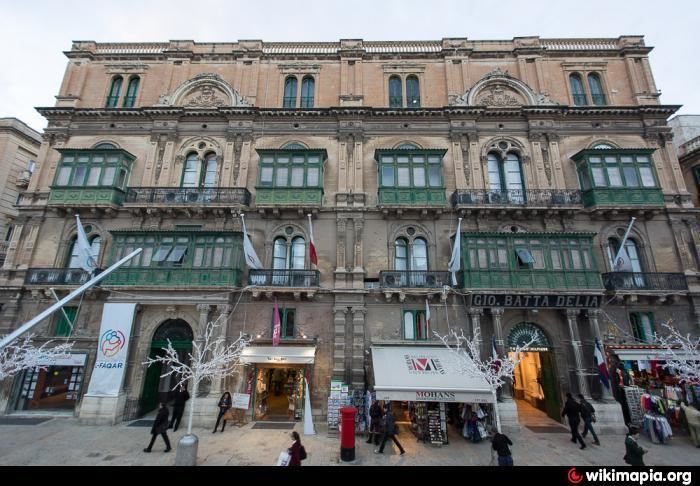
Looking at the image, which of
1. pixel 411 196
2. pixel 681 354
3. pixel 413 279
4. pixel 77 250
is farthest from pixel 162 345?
pixel 681 354

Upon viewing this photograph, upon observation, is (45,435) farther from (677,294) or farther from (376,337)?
(677,294)

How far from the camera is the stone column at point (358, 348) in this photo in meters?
17.0

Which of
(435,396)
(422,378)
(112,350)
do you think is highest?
(112,350)

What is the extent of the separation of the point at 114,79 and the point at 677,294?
37894mm

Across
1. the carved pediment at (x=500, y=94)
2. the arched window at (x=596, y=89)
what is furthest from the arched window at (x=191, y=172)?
the arched window at (x=596, y=89)

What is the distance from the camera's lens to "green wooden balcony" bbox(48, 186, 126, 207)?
19781mm

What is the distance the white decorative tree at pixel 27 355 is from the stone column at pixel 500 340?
2152 centimetres

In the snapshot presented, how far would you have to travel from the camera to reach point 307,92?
23547mm

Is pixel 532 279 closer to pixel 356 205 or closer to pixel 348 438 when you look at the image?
pixel 356 205

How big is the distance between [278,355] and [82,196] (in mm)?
15390

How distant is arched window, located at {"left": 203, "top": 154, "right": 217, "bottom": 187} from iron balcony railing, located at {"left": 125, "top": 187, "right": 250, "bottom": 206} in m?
1.36

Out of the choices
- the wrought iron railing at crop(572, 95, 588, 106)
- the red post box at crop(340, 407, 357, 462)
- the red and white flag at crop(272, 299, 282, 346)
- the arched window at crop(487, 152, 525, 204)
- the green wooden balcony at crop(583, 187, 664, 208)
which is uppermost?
the wrought iron railing at crop(572, 95, 588, 106)

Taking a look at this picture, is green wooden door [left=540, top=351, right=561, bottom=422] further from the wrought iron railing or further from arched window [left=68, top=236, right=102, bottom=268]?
arched window [left=68, top=236, right=102, bottom=268]

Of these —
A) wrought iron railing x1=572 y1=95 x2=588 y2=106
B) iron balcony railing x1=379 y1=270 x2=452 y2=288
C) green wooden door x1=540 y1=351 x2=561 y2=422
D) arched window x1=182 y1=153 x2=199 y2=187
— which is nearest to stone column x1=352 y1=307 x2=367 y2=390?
iron balcony railing x1=379 y1=270 x2=452 y2=288
